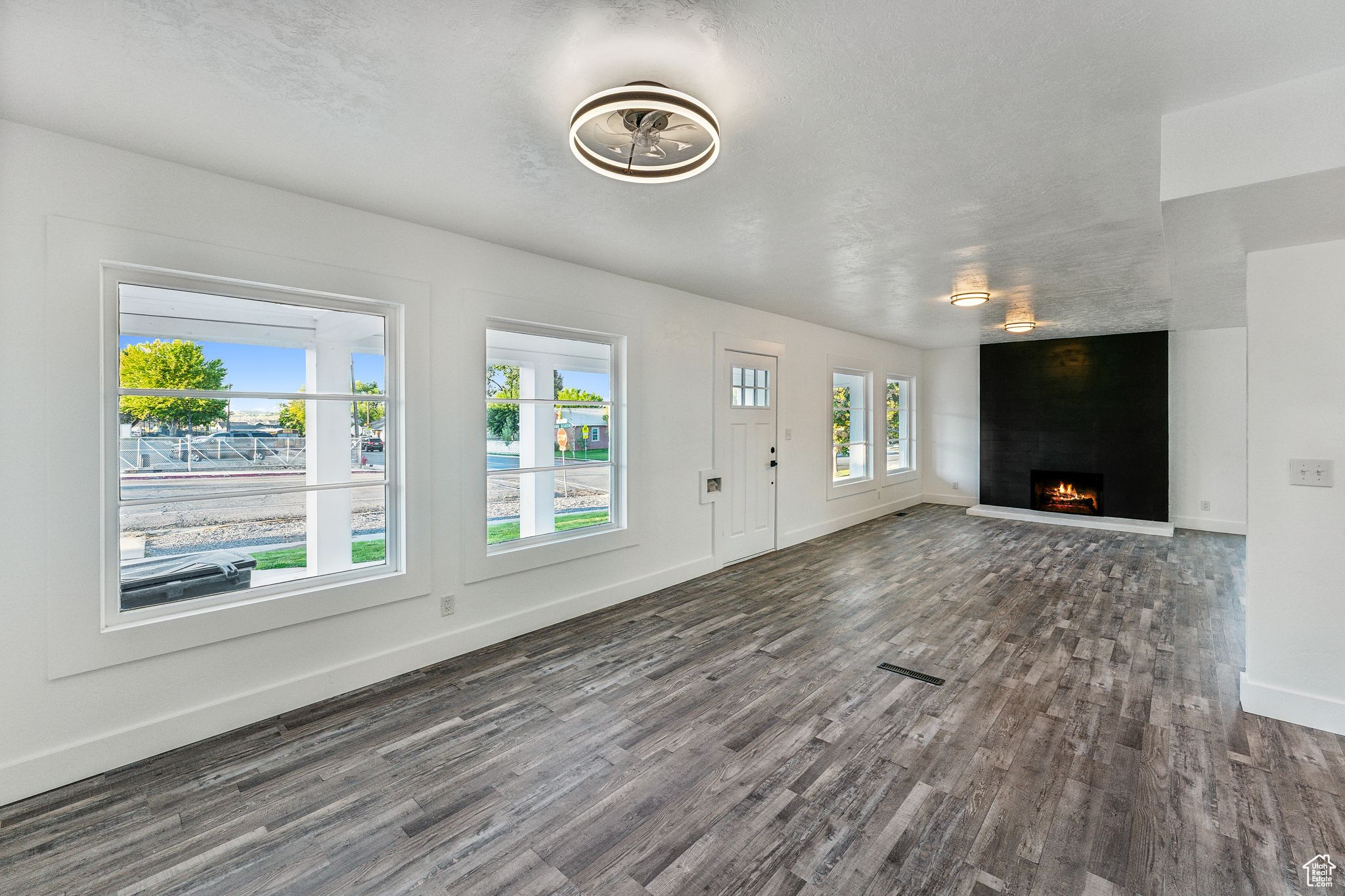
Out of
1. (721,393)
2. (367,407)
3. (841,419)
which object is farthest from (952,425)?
(367,407)

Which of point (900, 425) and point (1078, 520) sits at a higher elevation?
point (900, 425)

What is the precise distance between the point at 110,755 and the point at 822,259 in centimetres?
459

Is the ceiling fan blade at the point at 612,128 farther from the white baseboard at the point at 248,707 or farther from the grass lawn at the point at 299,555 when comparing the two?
the white baseboard at the point at 248,707

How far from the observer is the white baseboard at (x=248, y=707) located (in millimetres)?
2160

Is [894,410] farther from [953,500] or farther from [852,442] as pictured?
[953,500]

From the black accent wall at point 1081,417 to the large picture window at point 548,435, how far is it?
6.58 meters

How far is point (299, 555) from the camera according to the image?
9.55 ft

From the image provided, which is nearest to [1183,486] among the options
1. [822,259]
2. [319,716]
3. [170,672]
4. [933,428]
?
[933,428]

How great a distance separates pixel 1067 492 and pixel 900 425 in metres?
2.39

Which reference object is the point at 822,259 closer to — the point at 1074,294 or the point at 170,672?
the point at 1074,294

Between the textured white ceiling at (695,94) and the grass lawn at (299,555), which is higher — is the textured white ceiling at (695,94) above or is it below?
above

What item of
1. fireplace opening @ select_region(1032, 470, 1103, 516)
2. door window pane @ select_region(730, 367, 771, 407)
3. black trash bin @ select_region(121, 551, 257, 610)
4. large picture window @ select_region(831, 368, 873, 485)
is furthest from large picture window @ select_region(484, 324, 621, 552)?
fireplace opening @ select_region(1032, 470, 1103, 516)

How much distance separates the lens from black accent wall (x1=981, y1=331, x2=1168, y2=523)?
7008 mm

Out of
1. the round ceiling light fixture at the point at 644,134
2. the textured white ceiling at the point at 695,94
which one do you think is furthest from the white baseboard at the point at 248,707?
the round ceiling light fixture at the point at 644,134
